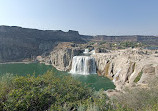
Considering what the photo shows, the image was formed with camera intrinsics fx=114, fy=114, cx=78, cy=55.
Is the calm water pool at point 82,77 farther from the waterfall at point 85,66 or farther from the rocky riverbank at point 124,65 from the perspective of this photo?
the waterfall at point 85,66

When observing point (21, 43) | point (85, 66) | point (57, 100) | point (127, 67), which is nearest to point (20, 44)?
point (21, 43)

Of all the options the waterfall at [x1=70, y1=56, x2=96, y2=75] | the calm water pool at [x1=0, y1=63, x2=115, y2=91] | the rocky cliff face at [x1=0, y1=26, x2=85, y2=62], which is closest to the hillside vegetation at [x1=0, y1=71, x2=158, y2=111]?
the calm water pool at [x1=0, y1=63, x2=115, y2=91]

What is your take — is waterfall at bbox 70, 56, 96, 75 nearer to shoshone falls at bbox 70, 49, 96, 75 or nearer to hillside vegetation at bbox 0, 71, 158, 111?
shoshone falls at bbox 70, 49, 96, 75

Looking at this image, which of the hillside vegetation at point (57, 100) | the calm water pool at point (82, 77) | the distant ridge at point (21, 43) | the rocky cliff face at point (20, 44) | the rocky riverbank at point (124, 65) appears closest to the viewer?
the hillside vegetation at point (57, 100)

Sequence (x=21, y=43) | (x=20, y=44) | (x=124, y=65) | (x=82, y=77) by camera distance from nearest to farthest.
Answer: (x=124, y=65) → (x=82, y=77) → (x=20, y=44) → (x=21, y=43)

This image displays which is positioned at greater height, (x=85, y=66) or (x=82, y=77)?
(x=85, y=66)

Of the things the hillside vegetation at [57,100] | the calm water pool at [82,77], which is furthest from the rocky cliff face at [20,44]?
the hillside vegetation at [57,100]

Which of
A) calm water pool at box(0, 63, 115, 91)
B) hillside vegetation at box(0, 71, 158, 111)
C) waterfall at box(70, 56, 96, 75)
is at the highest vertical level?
hillside vegetation at box(0, 71, 158, 111)

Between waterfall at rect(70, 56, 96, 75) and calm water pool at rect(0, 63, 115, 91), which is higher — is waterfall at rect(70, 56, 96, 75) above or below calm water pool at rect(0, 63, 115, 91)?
above

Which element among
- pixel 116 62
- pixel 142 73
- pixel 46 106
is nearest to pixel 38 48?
pixel 116 62

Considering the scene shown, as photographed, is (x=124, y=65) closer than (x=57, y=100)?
No

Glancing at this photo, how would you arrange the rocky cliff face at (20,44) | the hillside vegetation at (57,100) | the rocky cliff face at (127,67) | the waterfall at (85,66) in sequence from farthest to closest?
1. the rocky cliff face at (20,44)
2. the waterfall at (85,66)
3. the rocky cliff face at (127,67)
4. the hillside vegetation at (57,100)

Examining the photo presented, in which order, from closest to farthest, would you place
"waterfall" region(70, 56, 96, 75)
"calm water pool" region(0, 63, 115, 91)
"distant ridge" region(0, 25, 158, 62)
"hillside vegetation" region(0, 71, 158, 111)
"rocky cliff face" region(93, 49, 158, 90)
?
"hillside vegetation" region(0, 71, 158, 111), "rocky cliff face" region(93, 49, 158, 90), "calm water pool" region(0, 63, 115, 91), "waterfall" region(70, 56, 96, 75), "distant ridge" region(0, 25, 158, 62)

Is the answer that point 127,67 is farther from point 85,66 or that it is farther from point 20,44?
point 20,44
